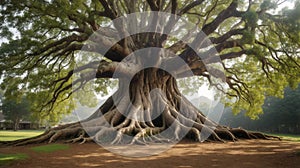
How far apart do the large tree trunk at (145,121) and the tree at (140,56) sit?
5cm

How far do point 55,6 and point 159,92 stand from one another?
8.08m

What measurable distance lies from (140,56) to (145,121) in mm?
3990

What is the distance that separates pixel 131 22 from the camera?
54.1 feet

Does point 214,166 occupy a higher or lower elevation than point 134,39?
lower

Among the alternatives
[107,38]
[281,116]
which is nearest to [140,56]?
[107,38]

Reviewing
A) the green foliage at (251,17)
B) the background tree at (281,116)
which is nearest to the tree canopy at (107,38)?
the green foliage at (251,17)

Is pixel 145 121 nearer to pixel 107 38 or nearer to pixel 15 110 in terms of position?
pixel 107 38

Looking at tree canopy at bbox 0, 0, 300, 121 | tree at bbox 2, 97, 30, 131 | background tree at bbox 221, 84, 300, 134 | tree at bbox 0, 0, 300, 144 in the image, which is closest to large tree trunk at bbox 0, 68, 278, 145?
tree at bbox 0, 0, 300, 144

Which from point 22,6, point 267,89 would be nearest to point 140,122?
point 22,6

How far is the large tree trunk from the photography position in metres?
11.9

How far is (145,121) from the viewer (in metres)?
14.2

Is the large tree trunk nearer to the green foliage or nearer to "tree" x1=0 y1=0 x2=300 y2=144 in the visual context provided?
"tree" x1=0 y1=0 x2=300 y2=144

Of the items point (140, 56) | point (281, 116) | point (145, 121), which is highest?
point (140, 56)

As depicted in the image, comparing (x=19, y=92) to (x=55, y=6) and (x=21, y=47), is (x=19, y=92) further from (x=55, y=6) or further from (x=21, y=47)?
(x=55, y=6)
